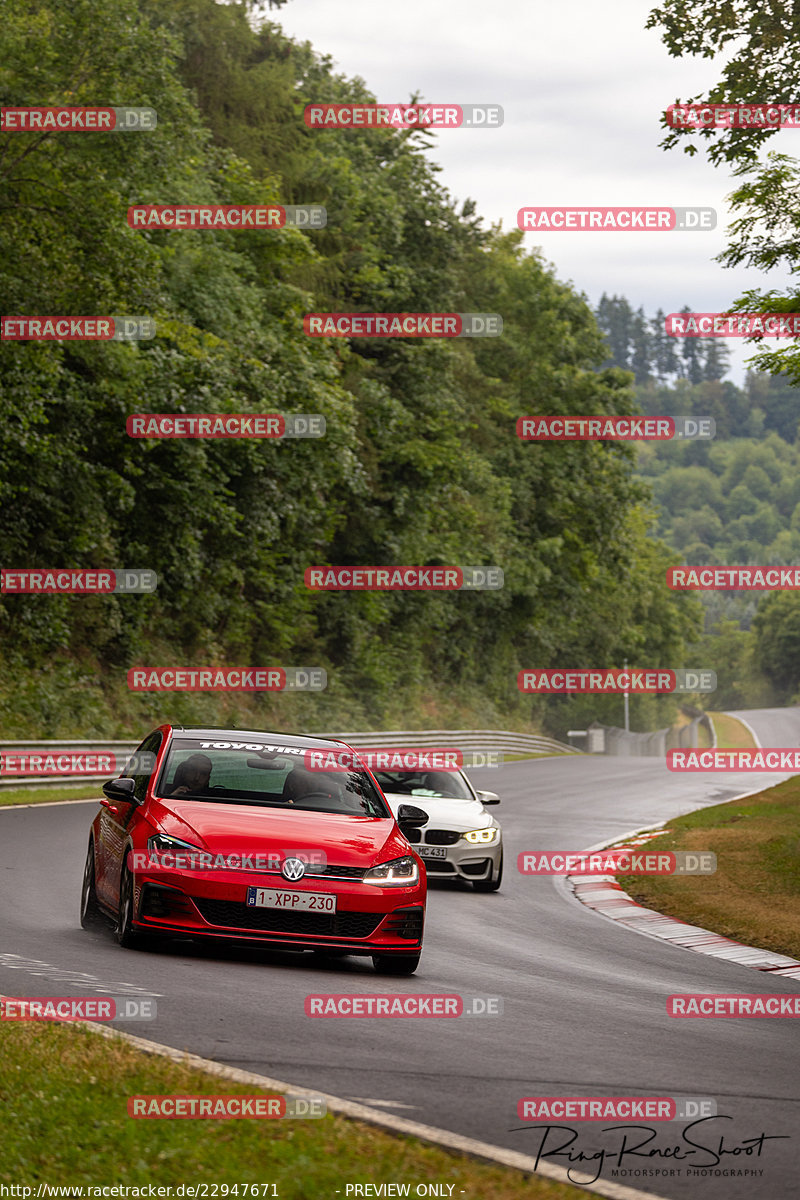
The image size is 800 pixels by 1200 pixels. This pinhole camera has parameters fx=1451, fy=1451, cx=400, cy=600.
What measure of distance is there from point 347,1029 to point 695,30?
1395 centimetres

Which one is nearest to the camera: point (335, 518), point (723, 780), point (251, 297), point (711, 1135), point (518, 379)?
point (711, 1135)

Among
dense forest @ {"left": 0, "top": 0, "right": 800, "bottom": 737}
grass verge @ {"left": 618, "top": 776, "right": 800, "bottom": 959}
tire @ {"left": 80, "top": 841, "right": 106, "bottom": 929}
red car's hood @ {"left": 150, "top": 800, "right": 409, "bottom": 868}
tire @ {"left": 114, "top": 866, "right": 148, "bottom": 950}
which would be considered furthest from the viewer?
dense forest @ {"left": 0, "top": 0, "right": 800, "bottom": 737}

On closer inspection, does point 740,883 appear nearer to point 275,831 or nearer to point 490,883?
point 490,883

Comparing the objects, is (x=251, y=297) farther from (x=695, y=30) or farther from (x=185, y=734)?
(x=185, y=734)

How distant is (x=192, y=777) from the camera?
9.91 metres

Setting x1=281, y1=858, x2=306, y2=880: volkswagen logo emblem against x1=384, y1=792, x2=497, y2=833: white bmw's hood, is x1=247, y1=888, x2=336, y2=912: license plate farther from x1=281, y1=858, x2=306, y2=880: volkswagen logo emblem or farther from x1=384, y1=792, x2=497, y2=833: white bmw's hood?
x1=384, y1=792, x2=497, y2=833: white bmw's hood

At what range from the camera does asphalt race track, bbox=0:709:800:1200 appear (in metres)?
5.80

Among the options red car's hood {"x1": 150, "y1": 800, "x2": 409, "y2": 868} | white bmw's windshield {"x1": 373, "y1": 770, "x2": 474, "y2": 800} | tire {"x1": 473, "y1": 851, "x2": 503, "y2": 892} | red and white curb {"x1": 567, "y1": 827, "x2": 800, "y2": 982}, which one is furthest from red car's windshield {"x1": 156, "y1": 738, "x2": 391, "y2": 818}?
white bmw's windshield {"x1": 373, "y1": 770, "x2": 474, "y2": 800}

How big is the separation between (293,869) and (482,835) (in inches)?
271

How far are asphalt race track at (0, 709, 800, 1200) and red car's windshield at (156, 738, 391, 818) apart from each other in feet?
3.51

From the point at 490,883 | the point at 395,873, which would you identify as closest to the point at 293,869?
the point at 395,873

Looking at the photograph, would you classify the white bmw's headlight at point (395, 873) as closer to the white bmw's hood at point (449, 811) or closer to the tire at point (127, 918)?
the tire at point (127, 918)

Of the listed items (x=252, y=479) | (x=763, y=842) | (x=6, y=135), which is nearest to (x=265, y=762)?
(x=763, y=842)

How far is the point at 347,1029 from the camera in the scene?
24.5 ft
